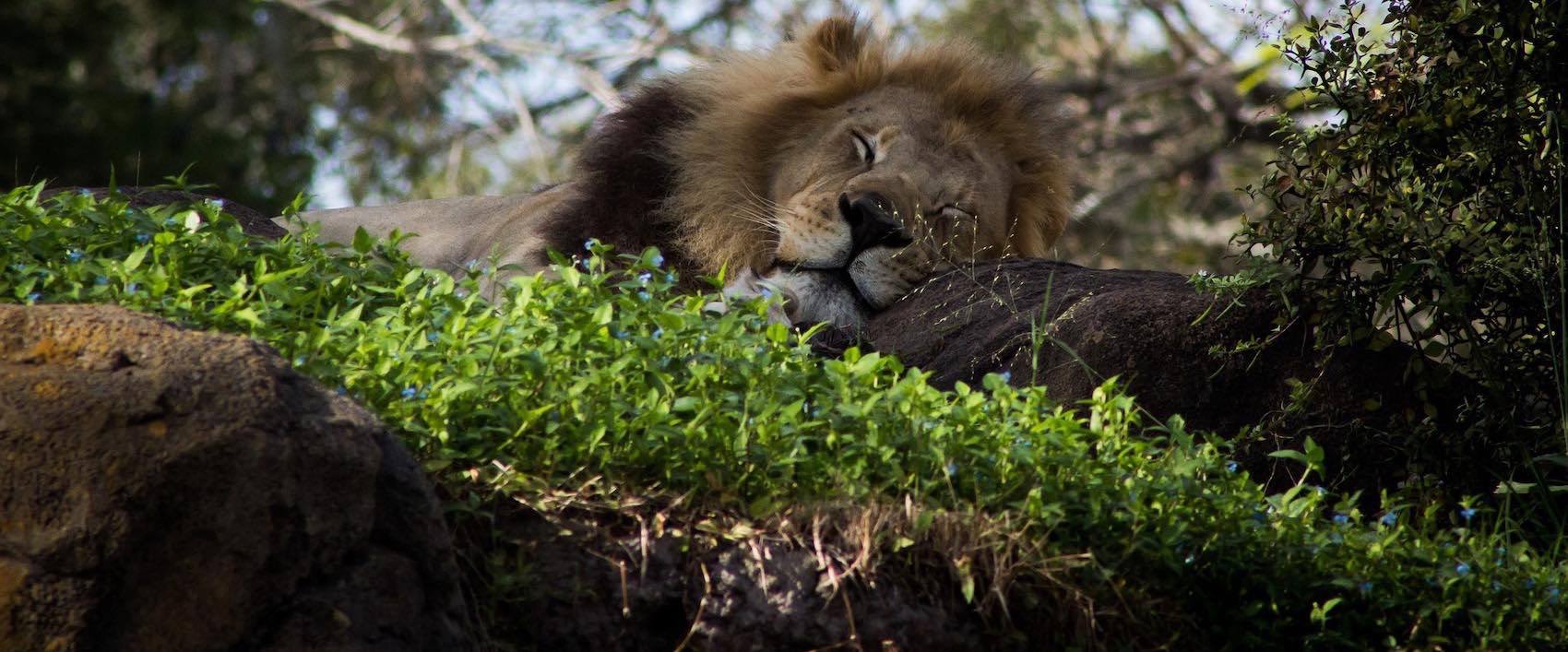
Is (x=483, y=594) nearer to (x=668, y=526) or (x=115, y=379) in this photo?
(x=668, y=526)

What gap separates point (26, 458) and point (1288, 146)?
2.94m

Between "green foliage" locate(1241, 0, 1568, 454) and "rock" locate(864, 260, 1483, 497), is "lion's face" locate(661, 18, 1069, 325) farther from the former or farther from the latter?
"green foliage" locate(1241, 0, 1568, 454)

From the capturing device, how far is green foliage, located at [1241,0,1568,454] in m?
3.65

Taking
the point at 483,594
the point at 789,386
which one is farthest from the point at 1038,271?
the point at 483,594

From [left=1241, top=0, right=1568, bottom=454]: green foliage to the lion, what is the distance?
118cm

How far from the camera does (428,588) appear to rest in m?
2.48

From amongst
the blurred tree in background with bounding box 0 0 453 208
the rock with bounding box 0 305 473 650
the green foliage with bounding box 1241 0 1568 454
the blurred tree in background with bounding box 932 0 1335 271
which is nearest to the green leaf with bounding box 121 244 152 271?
the rock with bounding box 0 305 473 650

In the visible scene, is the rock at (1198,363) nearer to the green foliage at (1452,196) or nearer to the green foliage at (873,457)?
the green foliage at (1452,196)

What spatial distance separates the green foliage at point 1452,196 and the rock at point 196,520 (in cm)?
237

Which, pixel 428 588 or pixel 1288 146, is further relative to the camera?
pixel 1288 146

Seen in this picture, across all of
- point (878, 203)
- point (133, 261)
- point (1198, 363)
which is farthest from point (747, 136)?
point (133, 261)

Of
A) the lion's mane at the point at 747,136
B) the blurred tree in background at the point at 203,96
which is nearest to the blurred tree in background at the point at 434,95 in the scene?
the blurred tree in background at the point at 203,96

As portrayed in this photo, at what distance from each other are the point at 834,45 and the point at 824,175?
616mm

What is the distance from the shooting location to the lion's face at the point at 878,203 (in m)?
4.64
